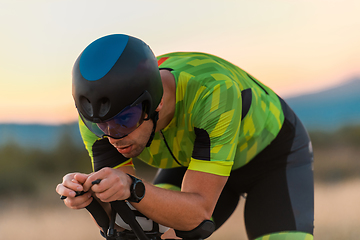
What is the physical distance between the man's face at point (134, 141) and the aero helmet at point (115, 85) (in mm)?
40

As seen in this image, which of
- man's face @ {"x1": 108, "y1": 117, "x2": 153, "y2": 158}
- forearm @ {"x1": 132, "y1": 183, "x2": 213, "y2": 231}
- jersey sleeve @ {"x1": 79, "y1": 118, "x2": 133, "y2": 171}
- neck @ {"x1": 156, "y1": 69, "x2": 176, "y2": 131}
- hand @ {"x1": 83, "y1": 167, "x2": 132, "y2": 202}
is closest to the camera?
hand @ {"x1": 83, "y1": 167, "x2": 132, "y2": 202}

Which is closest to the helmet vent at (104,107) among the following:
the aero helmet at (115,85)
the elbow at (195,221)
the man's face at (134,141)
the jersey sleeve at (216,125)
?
the aero helmet at (115,85)

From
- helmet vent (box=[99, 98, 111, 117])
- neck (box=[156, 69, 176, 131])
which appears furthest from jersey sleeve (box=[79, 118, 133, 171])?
helmet vent (box=[99, 98, 111, 117])

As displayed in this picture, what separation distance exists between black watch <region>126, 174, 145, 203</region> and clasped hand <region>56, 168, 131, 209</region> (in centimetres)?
1

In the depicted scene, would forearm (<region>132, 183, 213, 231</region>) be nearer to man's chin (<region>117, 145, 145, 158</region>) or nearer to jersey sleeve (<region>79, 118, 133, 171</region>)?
man's chin (<region>117, 145, 145, 158</region>)

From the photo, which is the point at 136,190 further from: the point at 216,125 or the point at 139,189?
the point at 216,125

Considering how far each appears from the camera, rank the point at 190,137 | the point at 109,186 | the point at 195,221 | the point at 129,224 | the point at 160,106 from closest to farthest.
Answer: the point at 109,186, the point at 129,224, the point at 195,221, the point at 160,106, the point at 190,137

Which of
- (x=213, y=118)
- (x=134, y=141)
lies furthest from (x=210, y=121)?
(x=134, y=141)

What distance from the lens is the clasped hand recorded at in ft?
3.68

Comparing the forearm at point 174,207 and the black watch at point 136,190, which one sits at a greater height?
the black watch at point 136,190

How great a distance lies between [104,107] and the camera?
1.28 metres

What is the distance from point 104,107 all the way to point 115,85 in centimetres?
9

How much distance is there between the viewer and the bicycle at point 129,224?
121cm

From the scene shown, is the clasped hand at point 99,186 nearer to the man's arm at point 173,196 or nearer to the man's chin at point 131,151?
the man's arm at point 173,196
